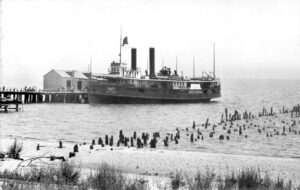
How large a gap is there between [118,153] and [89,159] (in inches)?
74.7

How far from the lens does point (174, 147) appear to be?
24.0 meters

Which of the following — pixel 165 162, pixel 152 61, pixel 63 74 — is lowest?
pixel 165 162

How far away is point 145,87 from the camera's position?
6925cm

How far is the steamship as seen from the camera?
65938 millimetres

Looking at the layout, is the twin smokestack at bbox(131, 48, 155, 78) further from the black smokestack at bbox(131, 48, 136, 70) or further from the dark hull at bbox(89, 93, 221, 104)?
the dark hull at bbox(89, 93, 221, 104)

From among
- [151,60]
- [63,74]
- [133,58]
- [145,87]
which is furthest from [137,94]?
[63,74]

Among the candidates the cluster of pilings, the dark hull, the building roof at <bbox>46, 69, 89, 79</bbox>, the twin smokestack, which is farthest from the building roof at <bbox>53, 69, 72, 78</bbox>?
the cluster of pilings

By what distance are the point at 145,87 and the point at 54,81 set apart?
18.2 m

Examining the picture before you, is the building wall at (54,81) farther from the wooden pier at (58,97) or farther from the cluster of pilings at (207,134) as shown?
the cluster of pilings at (207,134)

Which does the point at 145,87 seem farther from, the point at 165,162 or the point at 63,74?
the point at 165,162

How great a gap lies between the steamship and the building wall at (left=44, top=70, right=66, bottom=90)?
632 cm

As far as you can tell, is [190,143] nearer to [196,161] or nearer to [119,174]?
[196,161]

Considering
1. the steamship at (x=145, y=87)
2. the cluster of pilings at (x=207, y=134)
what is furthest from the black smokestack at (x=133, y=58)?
the cluster of pilings at (x=207, y=134)

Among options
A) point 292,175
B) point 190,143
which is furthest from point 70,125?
point 292,175
